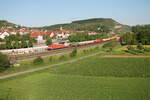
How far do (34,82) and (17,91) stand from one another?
3939 millimetres

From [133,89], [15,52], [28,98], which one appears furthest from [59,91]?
[15,52]

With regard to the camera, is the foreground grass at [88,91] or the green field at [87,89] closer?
the foreground grass at [88,91]

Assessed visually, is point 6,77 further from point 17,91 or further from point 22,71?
point 17,91

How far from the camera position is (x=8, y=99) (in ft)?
50.5

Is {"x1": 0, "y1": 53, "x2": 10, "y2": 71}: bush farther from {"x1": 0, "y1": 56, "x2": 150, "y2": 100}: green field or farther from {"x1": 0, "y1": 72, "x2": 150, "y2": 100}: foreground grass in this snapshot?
{"x1": 0, "y1": 72, "x2": 150, "y2": 100}: foreground grass

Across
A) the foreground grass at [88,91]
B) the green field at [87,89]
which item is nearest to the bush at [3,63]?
the green field at [87,89]

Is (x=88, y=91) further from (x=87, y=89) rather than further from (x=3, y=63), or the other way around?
(x=3, y=63)

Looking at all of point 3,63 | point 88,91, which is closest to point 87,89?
point 88,91

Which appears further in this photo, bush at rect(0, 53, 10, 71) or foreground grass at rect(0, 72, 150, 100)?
bush at rect(0, 53, 10, 71)

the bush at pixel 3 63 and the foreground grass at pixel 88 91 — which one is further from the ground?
the bush at pixel 3 63

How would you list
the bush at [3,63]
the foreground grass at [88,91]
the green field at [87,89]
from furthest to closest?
1. the bush at [3,63]
2. the green field at [87,89]
3. the foreground grass at [88,91]

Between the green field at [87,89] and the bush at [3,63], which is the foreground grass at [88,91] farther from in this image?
the bush at [3,63]

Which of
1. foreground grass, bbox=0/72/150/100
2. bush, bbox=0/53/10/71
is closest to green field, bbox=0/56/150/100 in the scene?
foreground grass, bbox=0/72/150/100

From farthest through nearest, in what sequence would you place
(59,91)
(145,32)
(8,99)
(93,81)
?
(145,32), (93,81), (59,91), (8,99)
